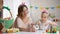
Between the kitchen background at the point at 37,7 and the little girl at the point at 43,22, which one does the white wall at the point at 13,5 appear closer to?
the kitchen background at the point at 37,7

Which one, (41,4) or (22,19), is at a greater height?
(41,4)

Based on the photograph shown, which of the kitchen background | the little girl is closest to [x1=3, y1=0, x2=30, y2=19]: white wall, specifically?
the kitchen background

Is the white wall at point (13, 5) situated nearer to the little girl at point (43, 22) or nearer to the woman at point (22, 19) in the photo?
the woman at point (22, 19)

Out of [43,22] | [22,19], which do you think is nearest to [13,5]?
[22,19]

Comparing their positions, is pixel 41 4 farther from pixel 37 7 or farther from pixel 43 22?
pixel 43 22

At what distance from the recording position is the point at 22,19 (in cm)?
102

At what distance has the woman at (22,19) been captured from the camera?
102cm

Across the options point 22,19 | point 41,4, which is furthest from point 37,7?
point 22,19

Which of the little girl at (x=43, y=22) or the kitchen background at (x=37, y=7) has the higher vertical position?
the kitchen background at (x=37, y=7)

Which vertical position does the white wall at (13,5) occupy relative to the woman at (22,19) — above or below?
above

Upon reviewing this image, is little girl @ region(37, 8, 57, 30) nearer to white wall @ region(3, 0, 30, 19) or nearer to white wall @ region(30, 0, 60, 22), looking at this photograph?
white wall @ region(30, 0, 60, 22)

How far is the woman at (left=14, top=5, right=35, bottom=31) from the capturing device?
40.0 inches

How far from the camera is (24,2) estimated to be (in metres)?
1.03

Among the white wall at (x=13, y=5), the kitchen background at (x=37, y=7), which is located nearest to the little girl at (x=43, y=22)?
the kitchen background at (x=37, y=7)
